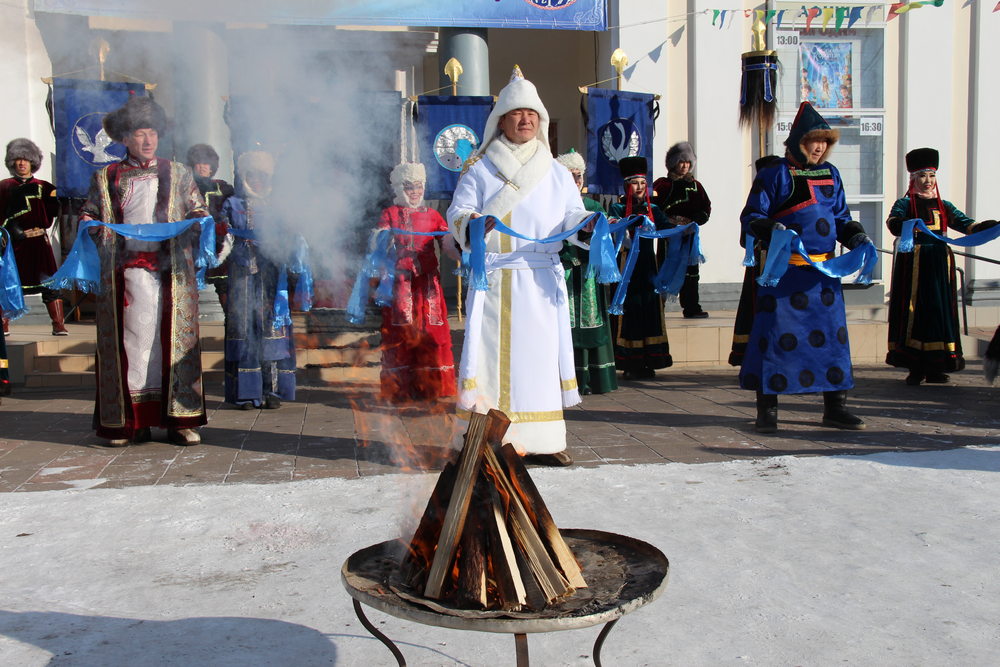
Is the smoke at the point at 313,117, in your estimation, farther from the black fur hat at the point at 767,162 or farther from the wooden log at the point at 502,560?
the black fur hat at the point at 767,162

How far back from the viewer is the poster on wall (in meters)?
12.9

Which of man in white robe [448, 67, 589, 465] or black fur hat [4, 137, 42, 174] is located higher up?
black fur hat [4, 137, 42, 174]

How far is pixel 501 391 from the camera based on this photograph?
5.23 m

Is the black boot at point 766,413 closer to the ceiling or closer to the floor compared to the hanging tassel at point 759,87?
closer to the floor

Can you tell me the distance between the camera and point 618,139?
10836mm

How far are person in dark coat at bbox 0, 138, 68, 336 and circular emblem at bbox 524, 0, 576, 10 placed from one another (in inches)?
216

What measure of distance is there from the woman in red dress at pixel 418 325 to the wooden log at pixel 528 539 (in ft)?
15.5

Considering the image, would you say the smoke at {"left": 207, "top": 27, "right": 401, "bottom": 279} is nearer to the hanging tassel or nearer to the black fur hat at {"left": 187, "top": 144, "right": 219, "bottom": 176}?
the black fur hat at {"left": 187, "top": 144, "right": 219, "bottom": 176}

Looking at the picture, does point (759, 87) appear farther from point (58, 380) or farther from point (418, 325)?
point (58, 380)

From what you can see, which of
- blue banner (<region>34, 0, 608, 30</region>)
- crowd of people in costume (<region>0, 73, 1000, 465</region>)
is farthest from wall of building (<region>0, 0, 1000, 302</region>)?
crowd of people in costume (<region>0, 73, 1000, 465</region>)

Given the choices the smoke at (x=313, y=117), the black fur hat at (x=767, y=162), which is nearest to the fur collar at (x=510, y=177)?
the smoke at (x=313, y=117)

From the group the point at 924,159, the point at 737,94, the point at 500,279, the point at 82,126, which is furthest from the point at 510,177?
the point at 737,94

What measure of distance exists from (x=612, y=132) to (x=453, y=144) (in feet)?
5.78

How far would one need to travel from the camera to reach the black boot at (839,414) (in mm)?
6430
